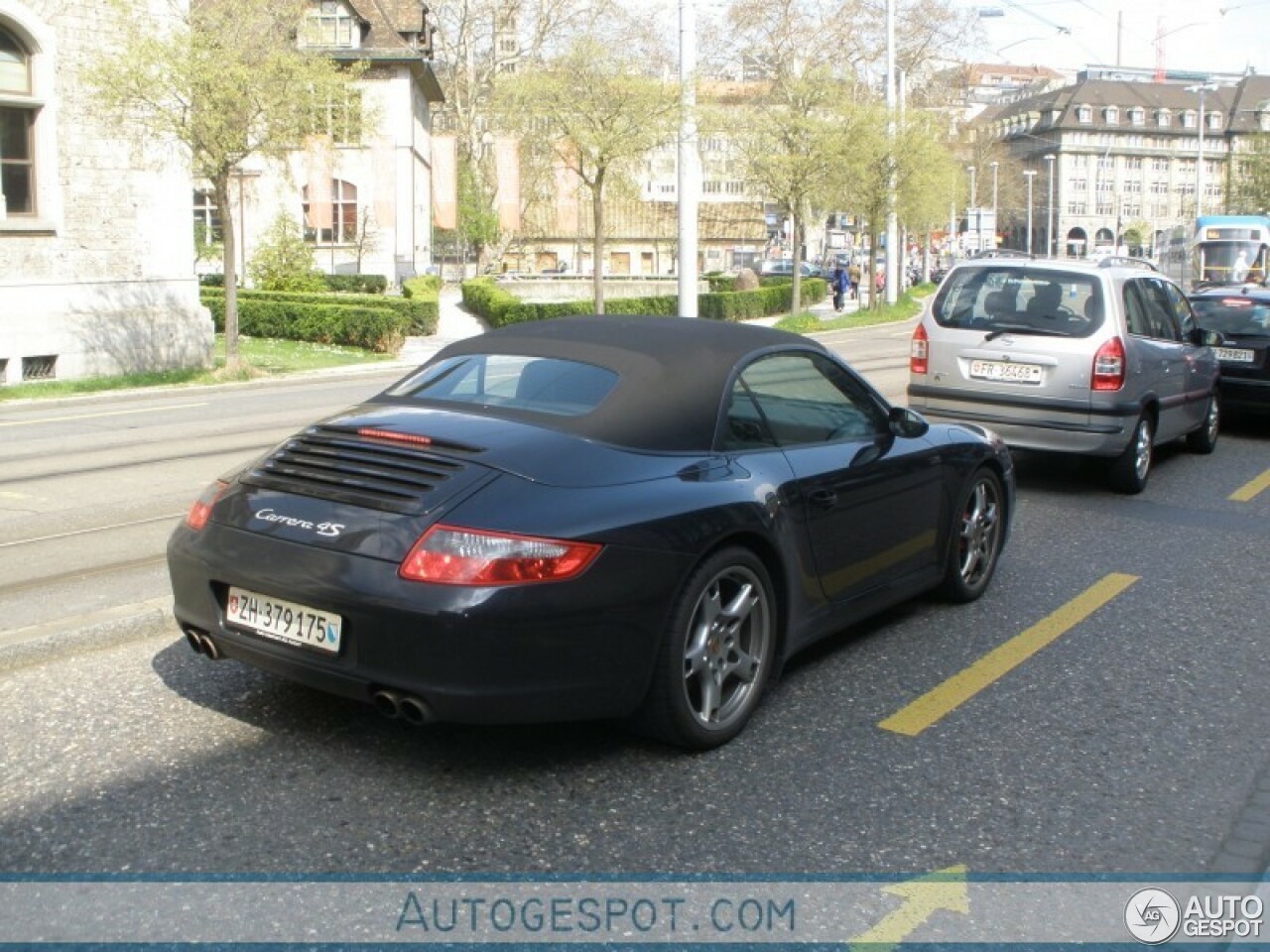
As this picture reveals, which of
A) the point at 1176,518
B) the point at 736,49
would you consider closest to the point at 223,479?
the point at 1176,518

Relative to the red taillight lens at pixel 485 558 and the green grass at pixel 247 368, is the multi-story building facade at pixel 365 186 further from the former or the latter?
the red taillight lens at pixel 485 558

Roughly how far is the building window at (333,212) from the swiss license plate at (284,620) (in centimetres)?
4840

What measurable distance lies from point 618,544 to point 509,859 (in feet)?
3.22

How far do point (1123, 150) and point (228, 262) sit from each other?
139307mm

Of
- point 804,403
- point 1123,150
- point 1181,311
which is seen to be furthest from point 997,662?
point 1123,150

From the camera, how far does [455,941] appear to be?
332 cm

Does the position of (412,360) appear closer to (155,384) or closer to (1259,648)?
(155,384)

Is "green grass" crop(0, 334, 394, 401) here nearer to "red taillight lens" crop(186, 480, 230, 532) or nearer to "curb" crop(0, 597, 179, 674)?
"curb" crop(0, 597, 179, 674)

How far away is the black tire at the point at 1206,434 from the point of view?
12.4m

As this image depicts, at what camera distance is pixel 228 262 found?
21.6 m

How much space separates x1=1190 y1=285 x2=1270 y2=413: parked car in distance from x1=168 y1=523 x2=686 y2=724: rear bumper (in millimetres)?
10838

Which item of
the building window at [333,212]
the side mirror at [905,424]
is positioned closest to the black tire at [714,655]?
the side mirror at [905,424]

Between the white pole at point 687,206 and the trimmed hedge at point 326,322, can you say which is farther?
the trimmed hedge at point 326,322

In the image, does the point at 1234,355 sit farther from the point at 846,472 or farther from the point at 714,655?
the point at 714,655
